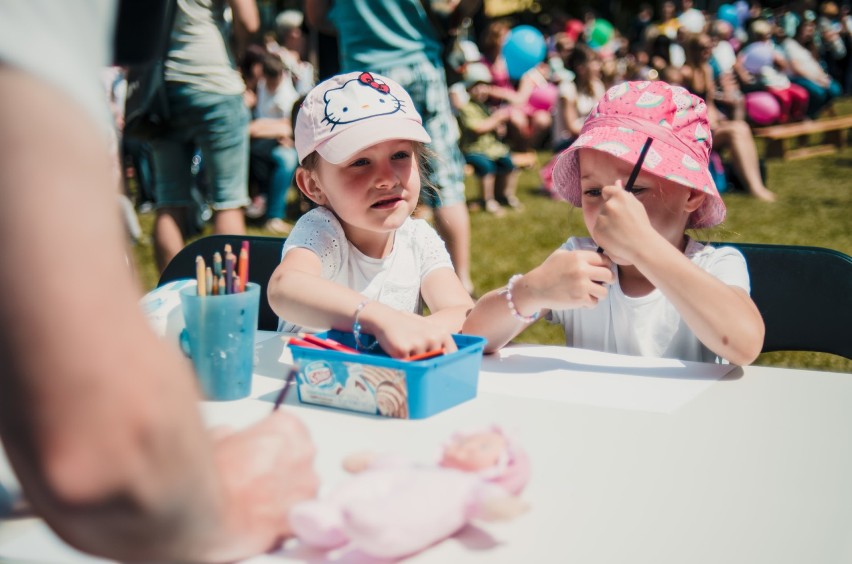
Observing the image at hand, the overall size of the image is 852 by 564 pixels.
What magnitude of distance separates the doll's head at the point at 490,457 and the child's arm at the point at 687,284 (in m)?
0.66

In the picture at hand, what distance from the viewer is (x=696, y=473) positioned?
3.27 feet

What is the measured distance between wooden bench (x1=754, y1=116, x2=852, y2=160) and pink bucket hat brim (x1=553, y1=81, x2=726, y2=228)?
7901 mm

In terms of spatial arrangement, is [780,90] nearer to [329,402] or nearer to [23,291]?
[329,402]

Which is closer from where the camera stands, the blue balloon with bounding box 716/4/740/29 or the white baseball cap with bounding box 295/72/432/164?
the white baseball cap with bounding box 295/72/432/164

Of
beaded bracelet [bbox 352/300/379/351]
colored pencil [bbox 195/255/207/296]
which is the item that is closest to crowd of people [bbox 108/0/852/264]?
beaded bracelet [bbox 352/300/379/351]

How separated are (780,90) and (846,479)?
10.1m

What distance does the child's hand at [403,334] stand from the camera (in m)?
1.28

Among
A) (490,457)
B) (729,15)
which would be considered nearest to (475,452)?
(490,457)

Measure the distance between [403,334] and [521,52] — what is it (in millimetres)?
9946

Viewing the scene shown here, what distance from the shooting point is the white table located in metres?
0.82

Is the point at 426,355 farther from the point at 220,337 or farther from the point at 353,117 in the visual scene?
the point at 353,117

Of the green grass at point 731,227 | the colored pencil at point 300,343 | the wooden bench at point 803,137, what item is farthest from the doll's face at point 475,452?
the wooden bench at point 803,137

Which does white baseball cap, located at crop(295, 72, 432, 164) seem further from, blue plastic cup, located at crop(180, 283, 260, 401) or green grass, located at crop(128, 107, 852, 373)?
green grass, located at crop(128, 107, 852, 373)

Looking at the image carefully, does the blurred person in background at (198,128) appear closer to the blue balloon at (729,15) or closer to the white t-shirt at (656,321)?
the white t-shirt at (656,321)
